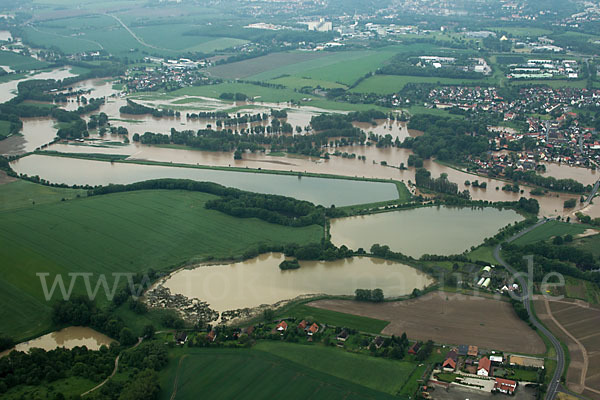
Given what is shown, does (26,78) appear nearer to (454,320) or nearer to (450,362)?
(454,320)

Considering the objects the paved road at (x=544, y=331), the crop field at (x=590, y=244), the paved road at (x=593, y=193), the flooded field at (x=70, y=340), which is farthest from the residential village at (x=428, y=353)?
the paved road at (x=593, y=193)

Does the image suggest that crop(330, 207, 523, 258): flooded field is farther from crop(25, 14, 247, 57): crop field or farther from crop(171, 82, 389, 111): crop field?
crop(25, 14, 247, 57): crop field

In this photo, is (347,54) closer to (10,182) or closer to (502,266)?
(10,182)

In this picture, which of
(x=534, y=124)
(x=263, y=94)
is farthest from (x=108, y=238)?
(x=534, y=124)

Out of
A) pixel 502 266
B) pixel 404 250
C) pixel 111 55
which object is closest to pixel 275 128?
pixel 404 250

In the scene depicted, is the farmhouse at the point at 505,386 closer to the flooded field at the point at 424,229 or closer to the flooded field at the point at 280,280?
the flooded field at the point at 280,280
